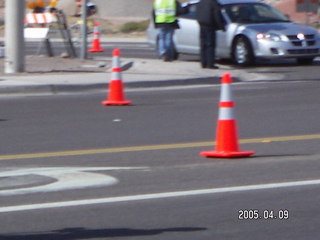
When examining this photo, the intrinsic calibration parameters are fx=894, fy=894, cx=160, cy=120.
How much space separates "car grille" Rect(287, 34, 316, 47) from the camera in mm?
20422

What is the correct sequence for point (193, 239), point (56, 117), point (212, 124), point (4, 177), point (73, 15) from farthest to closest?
1. point (73, 15)
2. point (56, 117)
3. point (212, 124)
4. point (4, 177)
5. point (193, 239)

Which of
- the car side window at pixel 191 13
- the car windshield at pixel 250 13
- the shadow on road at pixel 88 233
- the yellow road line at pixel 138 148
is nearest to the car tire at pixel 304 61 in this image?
the car windshield at pixel 250 13

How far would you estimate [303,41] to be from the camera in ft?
67.4

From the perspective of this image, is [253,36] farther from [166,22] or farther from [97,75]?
[97,75]

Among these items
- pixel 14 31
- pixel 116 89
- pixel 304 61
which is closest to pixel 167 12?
pixel 304 61

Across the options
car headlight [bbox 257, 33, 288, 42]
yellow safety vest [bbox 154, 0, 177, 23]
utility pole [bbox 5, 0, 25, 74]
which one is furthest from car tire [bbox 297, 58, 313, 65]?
utility pole [bbox 5, 0, 25, 74]

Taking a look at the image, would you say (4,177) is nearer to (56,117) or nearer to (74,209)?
(74,209)

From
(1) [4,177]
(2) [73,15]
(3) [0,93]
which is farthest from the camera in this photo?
(2) [73,15]

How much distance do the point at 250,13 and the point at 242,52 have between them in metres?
1.13

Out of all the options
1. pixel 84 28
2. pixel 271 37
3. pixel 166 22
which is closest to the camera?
pixel 271 37

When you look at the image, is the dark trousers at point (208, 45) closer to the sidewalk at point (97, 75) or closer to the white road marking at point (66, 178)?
the sidewalk at point (97, 75)

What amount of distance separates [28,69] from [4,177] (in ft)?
39.7

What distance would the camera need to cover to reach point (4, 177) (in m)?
8.62

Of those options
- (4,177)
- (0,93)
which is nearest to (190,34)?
(0,93)
